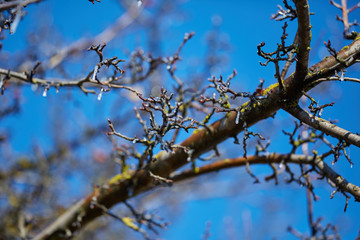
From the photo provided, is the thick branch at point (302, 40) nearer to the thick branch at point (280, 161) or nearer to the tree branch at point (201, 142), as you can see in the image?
the tree branch at point (201, 142)

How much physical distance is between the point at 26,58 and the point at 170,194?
5.36 meters

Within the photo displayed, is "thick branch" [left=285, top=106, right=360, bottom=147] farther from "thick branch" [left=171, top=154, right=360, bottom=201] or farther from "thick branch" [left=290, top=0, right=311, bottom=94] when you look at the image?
"thick branch" [left=171, top=154, right=360, bottom=201]

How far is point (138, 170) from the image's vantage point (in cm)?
294

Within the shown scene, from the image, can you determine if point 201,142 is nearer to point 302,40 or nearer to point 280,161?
point 280,161

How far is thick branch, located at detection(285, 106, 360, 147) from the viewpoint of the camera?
2.01 m

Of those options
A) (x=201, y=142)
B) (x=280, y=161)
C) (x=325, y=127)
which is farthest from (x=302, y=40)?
(x=280, y=161)

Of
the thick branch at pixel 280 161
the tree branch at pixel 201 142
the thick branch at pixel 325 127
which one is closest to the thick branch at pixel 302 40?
the tree branch at pixel 201 142

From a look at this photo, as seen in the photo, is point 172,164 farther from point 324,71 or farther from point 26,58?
point 26,58

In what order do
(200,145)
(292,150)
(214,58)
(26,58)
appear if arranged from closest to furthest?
1. (200,145)
2. (292,150)
3. (26,58)
4. (214,58)

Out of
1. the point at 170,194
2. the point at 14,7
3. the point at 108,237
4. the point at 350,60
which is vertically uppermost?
the point at 170,194

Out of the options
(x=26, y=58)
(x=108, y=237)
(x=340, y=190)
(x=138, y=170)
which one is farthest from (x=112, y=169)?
(x=340, y=190)

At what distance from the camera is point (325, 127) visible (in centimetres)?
209

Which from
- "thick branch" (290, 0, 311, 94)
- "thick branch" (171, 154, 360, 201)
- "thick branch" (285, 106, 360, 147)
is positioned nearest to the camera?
"thick branch" (290, 0, 311, 94)

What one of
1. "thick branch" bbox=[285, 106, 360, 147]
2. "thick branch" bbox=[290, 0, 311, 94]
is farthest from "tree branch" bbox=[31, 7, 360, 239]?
"thick branch" bbox=[285, 106, 360, 147]
